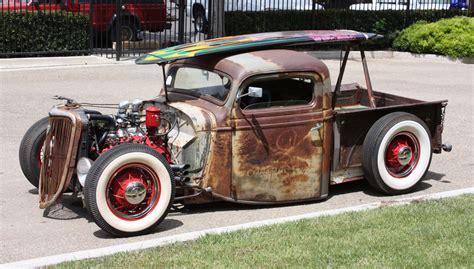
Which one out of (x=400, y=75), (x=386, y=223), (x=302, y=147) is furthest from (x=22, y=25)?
(x=386, y=223)

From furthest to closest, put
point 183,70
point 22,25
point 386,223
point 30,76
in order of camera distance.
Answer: point 22,25 → point 30,76 → point 183,70 → point 386,223

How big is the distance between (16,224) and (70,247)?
32.6 inches

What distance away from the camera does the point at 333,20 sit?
66.8ft

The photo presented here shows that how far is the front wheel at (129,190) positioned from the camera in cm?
588

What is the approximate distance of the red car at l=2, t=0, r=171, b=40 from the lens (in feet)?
58.0

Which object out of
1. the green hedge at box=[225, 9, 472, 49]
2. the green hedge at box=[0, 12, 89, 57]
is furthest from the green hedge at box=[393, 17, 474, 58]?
the green hedge at box=[0, 12, 89, 57]

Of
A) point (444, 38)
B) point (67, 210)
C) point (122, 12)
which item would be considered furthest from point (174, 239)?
point (444, 38)

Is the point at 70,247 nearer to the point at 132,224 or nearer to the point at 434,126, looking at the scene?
the point at 132,224

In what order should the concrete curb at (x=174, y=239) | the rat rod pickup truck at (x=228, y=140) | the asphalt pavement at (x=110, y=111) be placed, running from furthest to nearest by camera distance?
the asphalt pavement at (x=110, y=111)
the rat rod pickup truck at (x=228, y=140)
the concrete curb at (x=174, y=239)

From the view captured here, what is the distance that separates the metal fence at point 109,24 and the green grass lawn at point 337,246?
36.8ft

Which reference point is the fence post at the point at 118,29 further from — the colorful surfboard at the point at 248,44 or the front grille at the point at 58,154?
the front grille at the point at 58,154

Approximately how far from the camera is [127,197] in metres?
6.03

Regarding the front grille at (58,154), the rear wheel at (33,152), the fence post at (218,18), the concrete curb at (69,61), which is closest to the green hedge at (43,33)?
the concrete curb at (69,61)

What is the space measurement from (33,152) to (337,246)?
308cm
